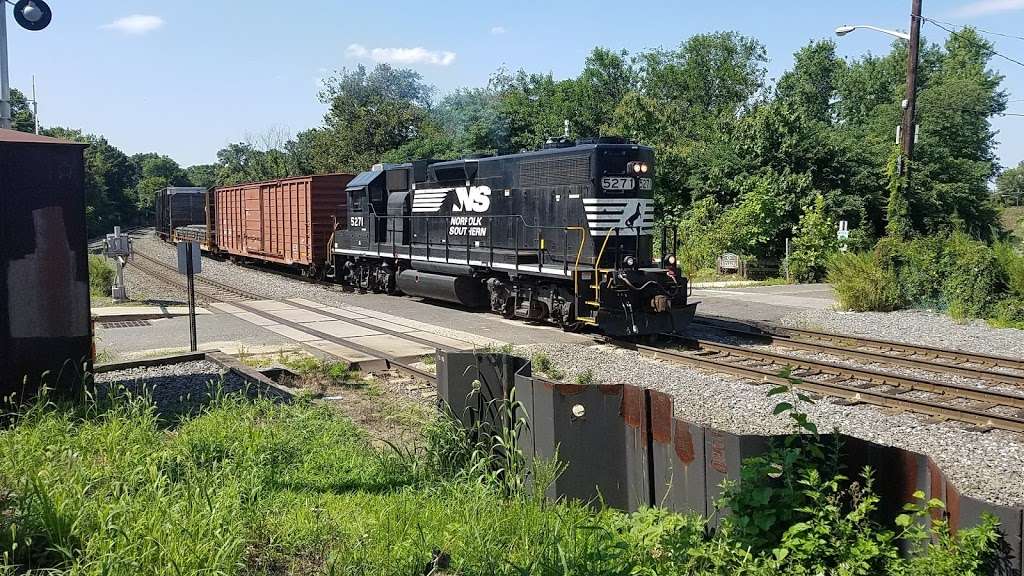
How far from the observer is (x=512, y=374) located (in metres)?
6.14

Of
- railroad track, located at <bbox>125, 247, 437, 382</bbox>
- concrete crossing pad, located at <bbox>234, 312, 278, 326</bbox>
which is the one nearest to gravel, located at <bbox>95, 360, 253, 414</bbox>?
railroad track, located at <bbox>125, 247, 437, 382</bbox>

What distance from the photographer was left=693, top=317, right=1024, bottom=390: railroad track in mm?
10516

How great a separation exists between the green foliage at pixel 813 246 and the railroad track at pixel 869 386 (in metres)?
15.4

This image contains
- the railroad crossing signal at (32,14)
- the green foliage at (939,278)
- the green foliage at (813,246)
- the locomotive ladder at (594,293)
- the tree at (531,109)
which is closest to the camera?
the railroad crossing signal at (32,14)

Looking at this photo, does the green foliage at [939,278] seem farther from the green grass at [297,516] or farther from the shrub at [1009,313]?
the green grass at [297,516]

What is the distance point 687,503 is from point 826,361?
7.83 m

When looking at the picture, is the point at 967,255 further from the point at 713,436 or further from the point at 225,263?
the point at 225,263

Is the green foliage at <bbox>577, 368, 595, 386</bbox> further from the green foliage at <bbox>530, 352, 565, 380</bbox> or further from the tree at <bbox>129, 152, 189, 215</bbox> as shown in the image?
the tree at <bbox>129, 152, 189, 215</bbox>

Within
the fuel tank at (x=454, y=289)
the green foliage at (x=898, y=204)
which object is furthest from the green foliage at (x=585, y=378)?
the green foliage at (x=898, y=204)

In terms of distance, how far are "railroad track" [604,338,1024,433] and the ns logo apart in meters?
5.68

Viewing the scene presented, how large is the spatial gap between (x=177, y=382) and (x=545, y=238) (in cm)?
795

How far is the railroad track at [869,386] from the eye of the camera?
8422 millimetres

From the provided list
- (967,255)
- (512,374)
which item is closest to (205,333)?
(512,374)

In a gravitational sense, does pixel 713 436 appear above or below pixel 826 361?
above
